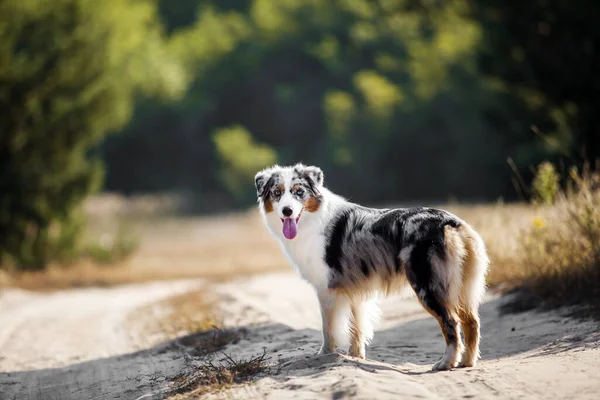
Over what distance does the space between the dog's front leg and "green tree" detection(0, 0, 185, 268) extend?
552 inches

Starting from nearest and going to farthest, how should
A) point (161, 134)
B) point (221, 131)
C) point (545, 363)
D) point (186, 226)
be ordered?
point (545, 363) < point (186, 226) < point (221, 131) < point (161, 134)

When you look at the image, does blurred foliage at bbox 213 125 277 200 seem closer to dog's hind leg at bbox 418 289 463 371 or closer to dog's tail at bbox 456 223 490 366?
dog's tail at bbox 456 223 490 366

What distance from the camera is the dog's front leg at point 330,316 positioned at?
7676 millimetres

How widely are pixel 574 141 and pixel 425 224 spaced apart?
13.0 metres

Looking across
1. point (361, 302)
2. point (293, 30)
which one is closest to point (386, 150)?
point (293, 30)

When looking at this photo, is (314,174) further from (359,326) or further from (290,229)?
(359,326)

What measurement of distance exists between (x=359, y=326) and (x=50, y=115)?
1452 centimetres

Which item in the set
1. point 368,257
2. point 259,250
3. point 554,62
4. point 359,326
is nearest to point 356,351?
point 359,326

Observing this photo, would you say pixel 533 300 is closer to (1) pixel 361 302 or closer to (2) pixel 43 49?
(1) pixel 361 302

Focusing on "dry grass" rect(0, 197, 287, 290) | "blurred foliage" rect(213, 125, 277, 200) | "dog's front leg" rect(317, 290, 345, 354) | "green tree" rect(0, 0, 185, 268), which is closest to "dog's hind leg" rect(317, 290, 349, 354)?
"dog's front leg" rect(317, 290, 345, 354)

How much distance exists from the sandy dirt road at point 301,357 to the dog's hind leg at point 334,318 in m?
0.26

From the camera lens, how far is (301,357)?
7.65 meters

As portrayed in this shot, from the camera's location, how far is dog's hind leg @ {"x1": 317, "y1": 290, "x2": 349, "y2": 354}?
768 cm

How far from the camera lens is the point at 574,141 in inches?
754
